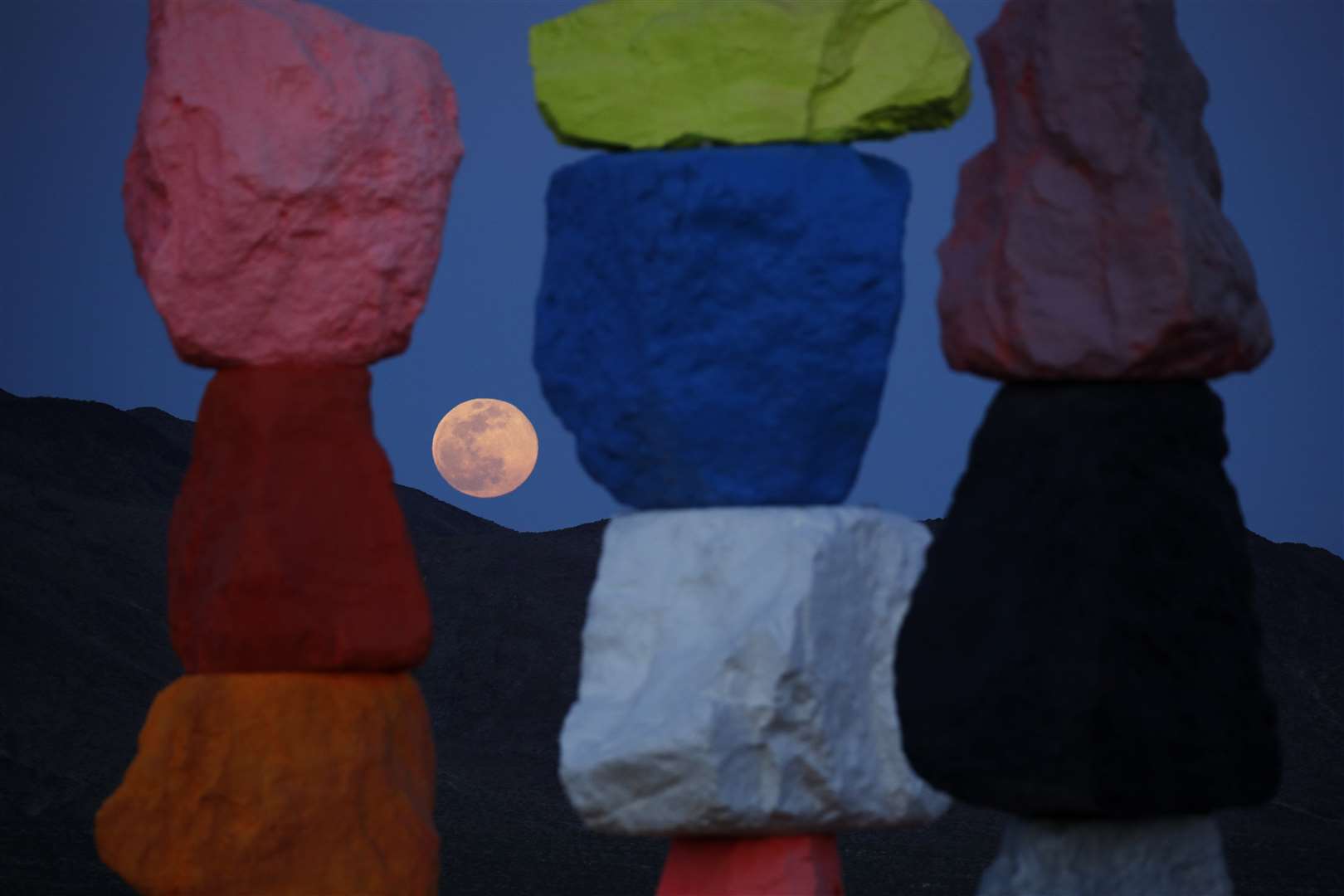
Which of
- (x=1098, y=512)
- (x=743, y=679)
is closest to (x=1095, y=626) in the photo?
(x=1098, y=512)

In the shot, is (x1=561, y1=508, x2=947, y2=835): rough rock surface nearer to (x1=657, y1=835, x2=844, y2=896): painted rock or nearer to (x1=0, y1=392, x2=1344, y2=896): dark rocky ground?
(x1=657, y1=835, x2=844, y2=896): painted rock

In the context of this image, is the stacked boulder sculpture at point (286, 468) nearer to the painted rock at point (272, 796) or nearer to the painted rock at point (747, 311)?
the painted rock at point (272, 796)

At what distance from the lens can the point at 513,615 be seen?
72.2 ft

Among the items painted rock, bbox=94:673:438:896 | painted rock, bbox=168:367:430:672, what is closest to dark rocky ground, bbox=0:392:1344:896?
painted rock, bbox=94:673:438:896

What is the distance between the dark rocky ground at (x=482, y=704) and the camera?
14.0m

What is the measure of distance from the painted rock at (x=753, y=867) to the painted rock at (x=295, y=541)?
1.36m

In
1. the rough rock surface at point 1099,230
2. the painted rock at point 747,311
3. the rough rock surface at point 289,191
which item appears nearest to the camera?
the rough rock surface at point 1099,230

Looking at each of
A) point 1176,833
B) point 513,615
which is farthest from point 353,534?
point 513,615

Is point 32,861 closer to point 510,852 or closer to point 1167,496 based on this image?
point 510,852

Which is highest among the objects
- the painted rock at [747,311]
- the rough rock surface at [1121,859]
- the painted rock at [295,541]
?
the painted rock at [747,311]

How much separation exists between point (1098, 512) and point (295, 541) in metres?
3.10

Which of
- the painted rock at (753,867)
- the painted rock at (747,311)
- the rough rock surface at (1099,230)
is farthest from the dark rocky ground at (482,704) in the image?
the rough rock surface at (1099,230)

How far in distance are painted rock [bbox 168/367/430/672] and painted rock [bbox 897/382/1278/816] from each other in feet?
7.11

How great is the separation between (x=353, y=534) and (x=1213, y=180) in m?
3.47
